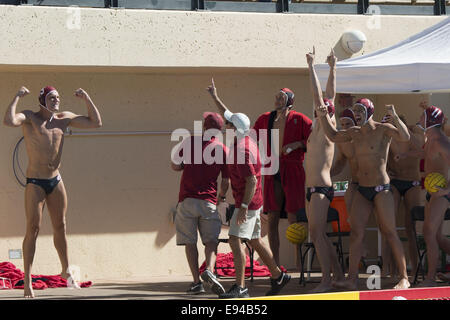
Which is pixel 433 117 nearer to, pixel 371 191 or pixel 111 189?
pixel 371 191

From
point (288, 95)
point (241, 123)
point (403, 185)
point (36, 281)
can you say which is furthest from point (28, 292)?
point (403, 185)

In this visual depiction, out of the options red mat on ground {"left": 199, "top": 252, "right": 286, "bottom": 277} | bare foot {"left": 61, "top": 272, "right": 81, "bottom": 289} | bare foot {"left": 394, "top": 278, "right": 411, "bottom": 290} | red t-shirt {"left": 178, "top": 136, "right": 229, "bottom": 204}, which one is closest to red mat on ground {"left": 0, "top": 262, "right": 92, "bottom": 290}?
bare foot {"left": 61, "top": 272, "right": 81, "bottom": 289}

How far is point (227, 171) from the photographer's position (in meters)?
10.0

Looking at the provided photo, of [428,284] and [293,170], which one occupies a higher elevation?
[293,170]

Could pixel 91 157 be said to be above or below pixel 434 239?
above

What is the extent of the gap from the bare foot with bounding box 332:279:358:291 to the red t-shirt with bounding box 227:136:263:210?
138 cm

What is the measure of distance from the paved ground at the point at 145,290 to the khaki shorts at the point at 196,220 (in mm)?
646

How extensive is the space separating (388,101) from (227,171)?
14.6ft

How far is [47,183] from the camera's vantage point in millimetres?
9930

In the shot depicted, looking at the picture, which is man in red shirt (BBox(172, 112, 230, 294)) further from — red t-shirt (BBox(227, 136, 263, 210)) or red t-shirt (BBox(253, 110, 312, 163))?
A: red t-shirt (BBox(253, 110, 312, 163))

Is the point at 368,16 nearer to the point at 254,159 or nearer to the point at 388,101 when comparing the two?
the point at 388,101

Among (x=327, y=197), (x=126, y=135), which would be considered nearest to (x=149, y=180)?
(x=126, y=135)

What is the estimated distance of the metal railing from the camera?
39.7 ft

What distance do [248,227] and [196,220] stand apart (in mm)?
1088
